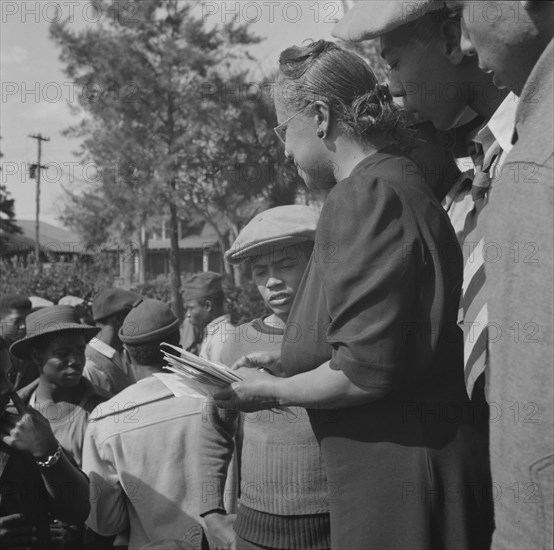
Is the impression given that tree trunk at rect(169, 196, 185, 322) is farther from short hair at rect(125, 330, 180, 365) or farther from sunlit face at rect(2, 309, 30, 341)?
short hair at rect(125, 330, 180, 365)

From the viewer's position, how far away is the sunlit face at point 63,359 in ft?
12.9

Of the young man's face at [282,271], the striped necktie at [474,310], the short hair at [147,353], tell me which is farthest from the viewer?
the short hair at [147,353]

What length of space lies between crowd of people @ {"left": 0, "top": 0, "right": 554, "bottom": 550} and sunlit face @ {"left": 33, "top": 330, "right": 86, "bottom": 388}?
2.52 ft

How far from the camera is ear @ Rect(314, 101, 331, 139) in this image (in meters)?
1.94

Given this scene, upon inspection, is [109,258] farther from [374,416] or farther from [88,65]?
[374,416]

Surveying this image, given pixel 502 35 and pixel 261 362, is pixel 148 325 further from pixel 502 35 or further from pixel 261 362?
pixel 502 35

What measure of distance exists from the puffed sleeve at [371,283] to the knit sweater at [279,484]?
1.01 meters

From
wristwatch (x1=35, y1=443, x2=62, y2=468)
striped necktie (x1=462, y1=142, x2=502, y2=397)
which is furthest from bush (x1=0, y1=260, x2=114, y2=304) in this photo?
striped necktie (x1=462, y1=142, x2=502, y2=397)

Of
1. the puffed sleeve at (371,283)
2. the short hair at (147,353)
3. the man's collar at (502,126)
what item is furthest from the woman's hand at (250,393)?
the short hair at (147,353)

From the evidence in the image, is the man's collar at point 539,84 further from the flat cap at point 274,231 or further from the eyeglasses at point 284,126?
the flat cap at point 274,231

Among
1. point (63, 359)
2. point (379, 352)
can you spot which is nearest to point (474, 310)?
point (379, 352)

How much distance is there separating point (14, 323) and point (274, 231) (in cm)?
470

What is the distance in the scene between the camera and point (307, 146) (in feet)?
6.47

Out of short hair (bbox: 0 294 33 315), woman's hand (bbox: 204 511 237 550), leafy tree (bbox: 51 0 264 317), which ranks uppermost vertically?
leafy tree (bbox: 51 0 264 317)
